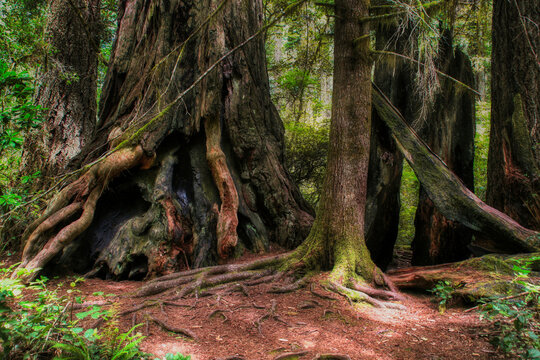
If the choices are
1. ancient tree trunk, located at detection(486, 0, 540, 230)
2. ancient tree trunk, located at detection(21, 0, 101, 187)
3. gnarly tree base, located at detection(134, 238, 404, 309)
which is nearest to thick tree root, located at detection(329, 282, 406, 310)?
gnarly tree base, located at detection(134, 238, 404, 309)

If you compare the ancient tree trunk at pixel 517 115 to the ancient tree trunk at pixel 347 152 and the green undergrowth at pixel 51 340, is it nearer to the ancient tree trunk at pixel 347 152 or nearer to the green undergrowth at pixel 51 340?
the ancient tree trunk at pixel 347 152

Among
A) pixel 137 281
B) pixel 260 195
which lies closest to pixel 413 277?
pixel 260 195

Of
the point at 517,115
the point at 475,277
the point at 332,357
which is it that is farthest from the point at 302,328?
the point at 517,115

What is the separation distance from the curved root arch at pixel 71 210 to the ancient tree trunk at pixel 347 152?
3038 mm

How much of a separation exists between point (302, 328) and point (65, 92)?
6.76 m

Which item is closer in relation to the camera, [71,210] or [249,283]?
[249,283]

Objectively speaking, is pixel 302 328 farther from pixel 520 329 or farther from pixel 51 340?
pixel 51 340

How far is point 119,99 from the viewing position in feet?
20.1

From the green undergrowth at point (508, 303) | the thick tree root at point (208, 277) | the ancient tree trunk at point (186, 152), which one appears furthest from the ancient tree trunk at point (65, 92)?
the green undergrowth at point (508, 303)

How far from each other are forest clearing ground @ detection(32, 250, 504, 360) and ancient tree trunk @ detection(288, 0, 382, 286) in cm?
68

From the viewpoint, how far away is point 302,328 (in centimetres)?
299

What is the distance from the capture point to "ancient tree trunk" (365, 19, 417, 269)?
5.98 m

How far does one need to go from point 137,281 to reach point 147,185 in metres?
1.52

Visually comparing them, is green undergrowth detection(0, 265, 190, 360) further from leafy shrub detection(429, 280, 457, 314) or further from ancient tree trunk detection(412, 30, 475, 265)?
ancient tree trunk detection(412, 30, 475, 265)
